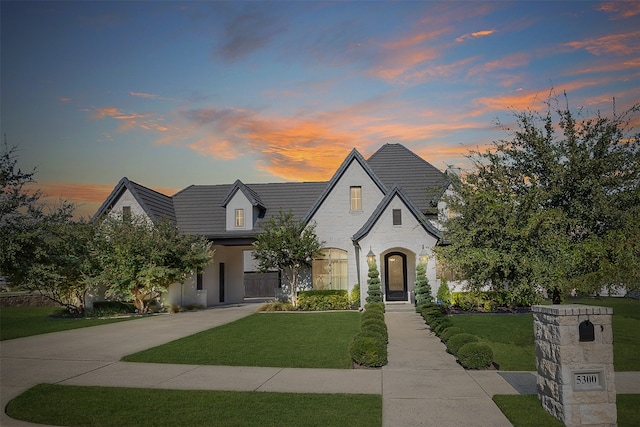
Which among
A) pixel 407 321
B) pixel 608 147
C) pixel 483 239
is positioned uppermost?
pixel 608 147

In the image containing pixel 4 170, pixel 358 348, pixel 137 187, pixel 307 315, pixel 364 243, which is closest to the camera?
pixel 358 348

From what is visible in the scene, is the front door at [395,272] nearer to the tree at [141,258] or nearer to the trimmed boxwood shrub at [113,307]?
the tree at [141,258]

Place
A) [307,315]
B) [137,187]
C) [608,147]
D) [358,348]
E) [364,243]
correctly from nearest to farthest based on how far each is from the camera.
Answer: [358,348] < [608,147] < [307,315] < [364,243] < [137,187]

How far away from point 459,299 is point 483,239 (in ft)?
38.9

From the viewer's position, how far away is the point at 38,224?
2108cm

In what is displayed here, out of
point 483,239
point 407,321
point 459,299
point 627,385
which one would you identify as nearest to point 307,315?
point 407,321

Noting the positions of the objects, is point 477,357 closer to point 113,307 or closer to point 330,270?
point 330,270

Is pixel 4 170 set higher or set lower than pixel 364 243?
higher

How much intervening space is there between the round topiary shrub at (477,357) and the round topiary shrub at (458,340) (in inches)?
28.3

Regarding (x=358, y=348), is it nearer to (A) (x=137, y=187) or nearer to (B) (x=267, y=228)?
(B) (x=267, y=228)

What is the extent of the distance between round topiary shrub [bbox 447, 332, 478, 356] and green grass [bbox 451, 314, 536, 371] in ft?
2.58

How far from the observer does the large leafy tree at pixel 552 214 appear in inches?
501

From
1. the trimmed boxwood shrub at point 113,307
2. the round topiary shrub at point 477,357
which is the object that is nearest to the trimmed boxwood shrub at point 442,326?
the round topiary shrub at point 477,357

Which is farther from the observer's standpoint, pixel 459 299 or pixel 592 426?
pixel 459 299
